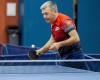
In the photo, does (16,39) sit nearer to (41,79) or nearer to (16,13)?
(16,13)

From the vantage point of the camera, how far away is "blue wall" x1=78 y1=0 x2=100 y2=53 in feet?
31.0

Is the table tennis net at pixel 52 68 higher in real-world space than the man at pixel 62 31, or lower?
lower

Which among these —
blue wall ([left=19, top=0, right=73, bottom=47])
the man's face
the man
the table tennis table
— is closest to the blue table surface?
the table tennis table

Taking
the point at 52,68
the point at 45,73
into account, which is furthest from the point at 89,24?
the point at 45,73

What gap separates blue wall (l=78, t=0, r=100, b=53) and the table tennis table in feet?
16.4

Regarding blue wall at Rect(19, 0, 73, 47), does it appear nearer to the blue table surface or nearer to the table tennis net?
the table tennis net

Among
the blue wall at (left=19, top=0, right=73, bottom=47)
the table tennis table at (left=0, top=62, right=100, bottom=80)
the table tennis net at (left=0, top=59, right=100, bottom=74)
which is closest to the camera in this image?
the table tennis table at (left=0, top=62, right=100, bottom=80)

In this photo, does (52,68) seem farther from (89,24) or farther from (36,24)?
(89,24)

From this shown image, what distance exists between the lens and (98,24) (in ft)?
31.3

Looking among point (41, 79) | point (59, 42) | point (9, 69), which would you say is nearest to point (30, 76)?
point (41, 79)

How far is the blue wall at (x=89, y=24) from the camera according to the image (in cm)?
945

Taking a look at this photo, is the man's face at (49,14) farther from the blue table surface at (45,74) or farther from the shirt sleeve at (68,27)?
the blue table surface at (45,74)

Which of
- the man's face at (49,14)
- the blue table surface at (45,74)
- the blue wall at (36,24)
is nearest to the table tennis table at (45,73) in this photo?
the blue table surface at (45,74)

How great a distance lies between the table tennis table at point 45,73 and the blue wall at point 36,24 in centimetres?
492
